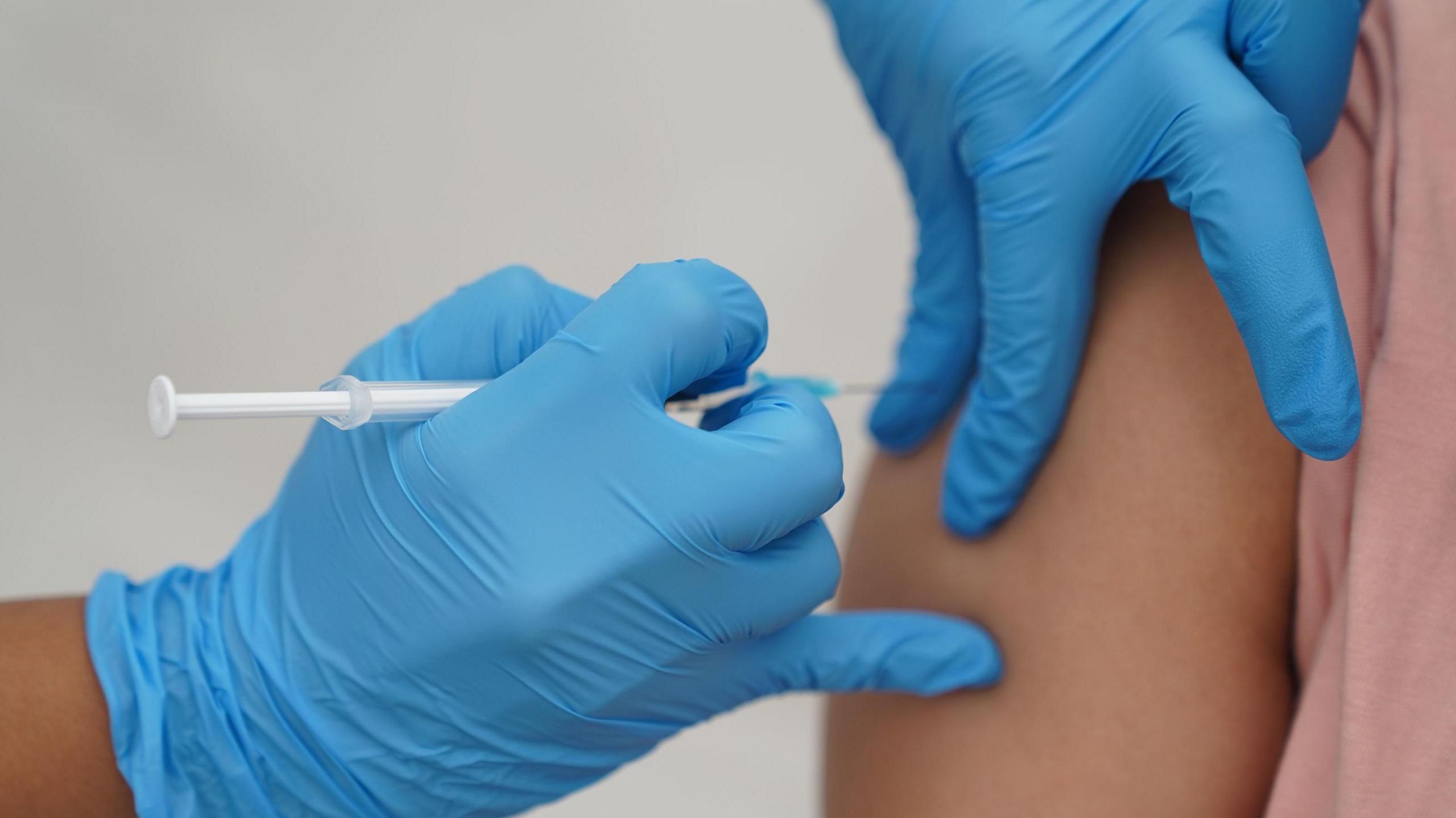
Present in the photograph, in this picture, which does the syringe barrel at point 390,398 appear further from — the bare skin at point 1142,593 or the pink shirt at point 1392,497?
the pink shirt at point 1392,497

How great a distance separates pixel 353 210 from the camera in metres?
1.82

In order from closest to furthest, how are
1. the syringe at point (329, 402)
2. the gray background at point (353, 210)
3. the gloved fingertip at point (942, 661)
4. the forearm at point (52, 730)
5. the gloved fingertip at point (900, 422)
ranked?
the syringe at point (329, 402) → the forearm at point (52, 730) → the gloved fingertip at point (942, 661) → the gloved fingertip at point (900, 422) → the gray background at point (353, 210)

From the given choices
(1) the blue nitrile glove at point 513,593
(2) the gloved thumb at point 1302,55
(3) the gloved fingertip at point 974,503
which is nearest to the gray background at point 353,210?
(3) the gloved fingertip at point 974,503

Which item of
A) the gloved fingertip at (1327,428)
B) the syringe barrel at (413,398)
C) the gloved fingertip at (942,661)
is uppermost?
the syringe barrel at (413,398)

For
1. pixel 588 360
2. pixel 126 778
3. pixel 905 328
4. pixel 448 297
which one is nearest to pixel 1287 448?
pixel 905 328

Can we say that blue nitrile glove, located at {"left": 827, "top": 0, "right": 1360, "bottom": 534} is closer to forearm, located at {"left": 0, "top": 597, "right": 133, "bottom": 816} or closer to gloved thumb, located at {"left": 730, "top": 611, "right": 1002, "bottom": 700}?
gloved thumb, located at {"left": 730, "top": 611, "right": 1002, "bottom": 700}

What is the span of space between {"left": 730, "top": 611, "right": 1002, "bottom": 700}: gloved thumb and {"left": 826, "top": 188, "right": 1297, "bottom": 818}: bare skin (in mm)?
44

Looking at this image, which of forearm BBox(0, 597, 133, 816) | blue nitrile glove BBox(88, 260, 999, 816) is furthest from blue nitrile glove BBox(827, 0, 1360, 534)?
forearm BBox(0, 597, 133, 816)

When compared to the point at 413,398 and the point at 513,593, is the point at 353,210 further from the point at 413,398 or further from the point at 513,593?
the point at 513,593

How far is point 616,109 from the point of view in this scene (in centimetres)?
191

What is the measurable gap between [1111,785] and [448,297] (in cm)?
80

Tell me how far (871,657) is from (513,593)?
38 centimetres

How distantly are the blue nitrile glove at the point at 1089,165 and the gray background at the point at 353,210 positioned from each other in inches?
24.2

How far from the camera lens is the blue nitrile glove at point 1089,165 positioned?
821 millimetres
